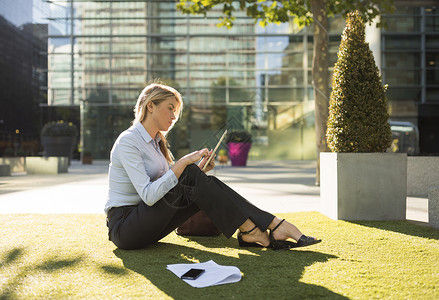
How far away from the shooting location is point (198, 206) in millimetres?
3391

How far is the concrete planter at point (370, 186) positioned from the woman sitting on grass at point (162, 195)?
1.73 meters

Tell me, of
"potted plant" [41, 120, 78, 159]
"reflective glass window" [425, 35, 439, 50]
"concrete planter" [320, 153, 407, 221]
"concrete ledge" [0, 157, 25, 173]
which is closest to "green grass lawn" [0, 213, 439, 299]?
"concrete planter" [320, 153, 407, 221]

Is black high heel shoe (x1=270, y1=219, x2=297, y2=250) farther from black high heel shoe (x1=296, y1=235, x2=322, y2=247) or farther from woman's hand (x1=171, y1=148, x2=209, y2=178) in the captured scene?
woman's hand (x1=171, y1=148, x2=209, y2=178)

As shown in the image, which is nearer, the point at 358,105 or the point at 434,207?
the point at 434,207

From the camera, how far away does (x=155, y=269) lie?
3.10 meters

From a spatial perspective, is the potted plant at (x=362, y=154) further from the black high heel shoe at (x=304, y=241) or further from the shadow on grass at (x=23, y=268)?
the shadow on grass at (x=23, y=268)

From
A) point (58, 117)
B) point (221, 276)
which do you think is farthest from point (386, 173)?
point (58, 117)

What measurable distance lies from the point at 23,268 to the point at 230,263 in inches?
57.5

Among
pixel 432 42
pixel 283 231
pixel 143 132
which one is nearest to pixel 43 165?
pixel 143 132

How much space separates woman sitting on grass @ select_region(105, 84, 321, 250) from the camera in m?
3.30

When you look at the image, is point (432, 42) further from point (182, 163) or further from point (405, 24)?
Answer: point (182, 163)

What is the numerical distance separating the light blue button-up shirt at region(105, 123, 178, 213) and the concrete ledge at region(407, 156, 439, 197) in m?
5.85

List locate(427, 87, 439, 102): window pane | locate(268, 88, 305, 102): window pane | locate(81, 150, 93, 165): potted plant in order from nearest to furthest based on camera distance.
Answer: locate(81, 150, 93, 165): potted plant < locate(427, 87, 439, 102): window pane < locate(268, 88, 305, 102): window pane

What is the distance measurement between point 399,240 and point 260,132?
60.5 feet
